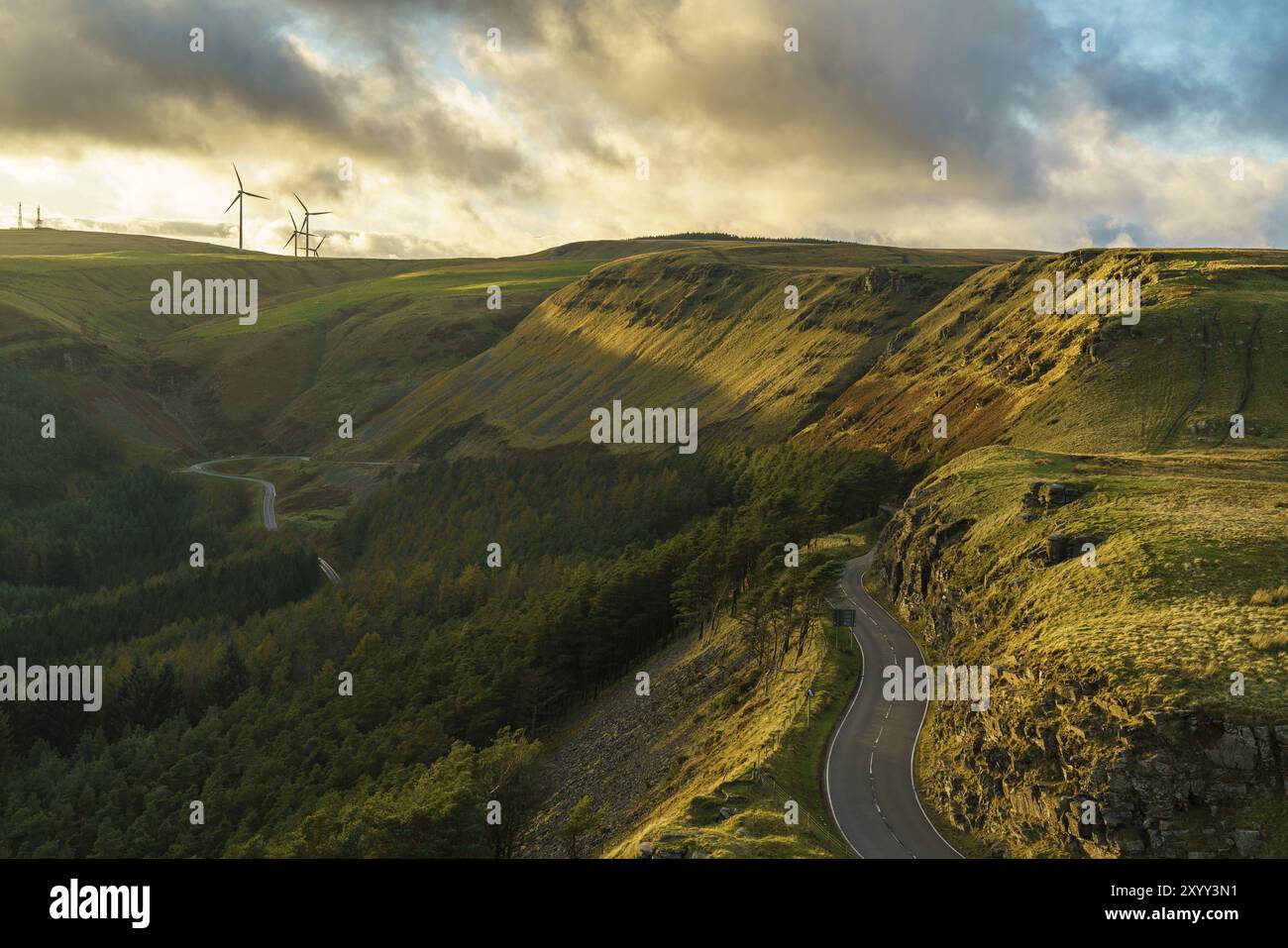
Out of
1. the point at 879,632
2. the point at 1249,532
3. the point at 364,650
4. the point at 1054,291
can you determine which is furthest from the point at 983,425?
the point at 364,650

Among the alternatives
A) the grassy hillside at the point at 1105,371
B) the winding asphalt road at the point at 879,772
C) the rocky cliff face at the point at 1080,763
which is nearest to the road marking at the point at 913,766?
the winding asphalt road at the point at 879,772

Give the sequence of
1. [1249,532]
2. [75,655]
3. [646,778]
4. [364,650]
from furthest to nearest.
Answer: [75,655] < [364,650] < [646,778] < [1249,532]

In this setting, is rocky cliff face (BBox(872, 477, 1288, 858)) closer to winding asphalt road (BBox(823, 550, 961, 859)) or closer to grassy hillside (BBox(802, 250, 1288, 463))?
winding asphalt road (BBox(823, 550, 961, 859))

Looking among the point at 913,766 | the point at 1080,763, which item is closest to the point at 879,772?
the point at 913,766

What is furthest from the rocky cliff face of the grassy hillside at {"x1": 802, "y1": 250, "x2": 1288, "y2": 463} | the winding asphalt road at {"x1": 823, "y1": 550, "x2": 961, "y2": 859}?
the grassy hillside at {"x1": 802, "y1": 250, "x2": 1288, "y2": 463}

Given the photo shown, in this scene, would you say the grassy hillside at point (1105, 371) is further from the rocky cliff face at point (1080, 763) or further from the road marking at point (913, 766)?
the rocky cliff face at point (1080, 763)

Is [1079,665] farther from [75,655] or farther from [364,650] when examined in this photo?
[75,655]
